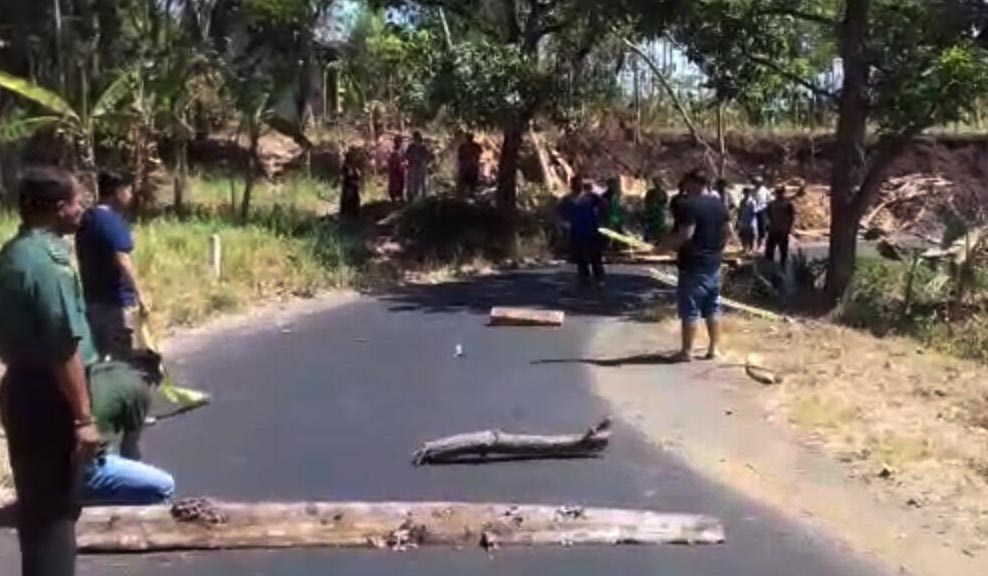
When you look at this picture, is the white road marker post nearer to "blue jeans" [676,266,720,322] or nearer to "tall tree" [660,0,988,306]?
"blue jeans" [676,266,720,322]

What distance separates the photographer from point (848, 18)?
22.1 meters

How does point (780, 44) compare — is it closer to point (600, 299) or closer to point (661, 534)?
point (600, 299)

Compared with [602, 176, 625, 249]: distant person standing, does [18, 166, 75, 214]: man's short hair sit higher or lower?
higher

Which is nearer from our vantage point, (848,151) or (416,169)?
(848,151)

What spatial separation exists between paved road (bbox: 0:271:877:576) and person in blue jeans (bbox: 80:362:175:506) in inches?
19.7

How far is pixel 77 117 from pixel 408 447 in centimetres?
1359

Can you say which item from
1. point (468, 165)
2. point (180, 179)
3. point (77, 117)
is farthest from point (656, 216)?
point (77, 117)

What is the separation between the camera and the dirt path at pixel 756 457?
8568 mm

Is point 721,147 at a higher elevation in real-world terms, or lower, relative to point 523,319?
higher

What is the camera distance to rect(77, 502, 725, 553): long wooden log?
7.72 metres

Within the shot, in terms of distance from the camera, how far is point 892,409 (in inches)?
485

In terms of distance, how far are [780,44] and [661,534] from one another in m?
17.3

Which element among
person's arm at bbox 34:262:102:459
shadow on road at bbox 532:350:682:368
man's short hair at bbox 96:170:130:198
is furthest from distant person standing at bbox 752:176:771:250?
person's arm at bbox 34:262:102:459

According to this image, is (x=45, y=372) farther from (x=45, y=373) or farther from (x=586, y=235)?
(x=586, y=235)
